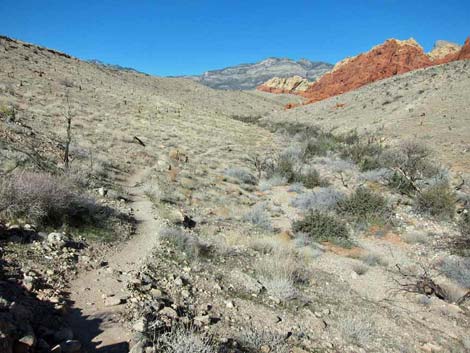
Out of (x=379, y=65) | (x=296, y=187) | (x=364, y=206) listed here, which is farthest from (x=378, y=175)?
(x=379, y=65)

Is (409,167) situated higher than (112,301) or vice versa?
(409,167)

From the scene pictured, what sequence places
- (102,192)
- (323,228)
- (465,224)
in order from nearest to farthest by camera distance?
(102,192)
(323,228)
(465,224)

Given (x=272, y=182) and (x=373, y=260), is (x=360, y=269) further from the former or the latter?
(x=272, y=182)

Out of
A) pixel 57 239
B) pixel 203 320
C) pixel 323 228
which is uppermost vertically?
pixel 57 239

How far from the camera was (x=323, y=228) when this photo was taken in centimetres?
1012

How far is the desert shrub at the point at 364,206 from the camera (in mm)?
11492

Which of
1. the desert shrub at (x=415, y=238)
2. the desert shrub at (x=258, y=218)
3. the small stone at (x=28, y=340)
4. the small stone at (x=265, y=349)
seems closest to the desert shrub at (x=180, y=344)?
the small stone at (x=265, y=349)

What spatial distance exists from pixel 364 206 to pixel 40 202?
983cm

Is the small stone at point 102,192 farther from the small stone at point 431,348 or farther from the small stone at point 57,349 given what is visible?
the small stone at point 431,348

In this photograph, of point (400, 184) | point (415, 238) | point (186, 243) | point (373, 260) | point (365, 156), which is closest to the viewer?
point (186, 243)

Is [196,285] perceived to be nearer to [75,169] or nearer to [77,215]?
[77,215]

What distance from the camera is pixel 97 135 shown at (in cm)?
1789

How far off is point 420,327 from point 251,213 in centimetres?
589

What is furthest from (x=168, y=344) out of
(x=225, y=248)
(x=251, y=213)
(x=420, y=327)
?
(x=251, y=213)
